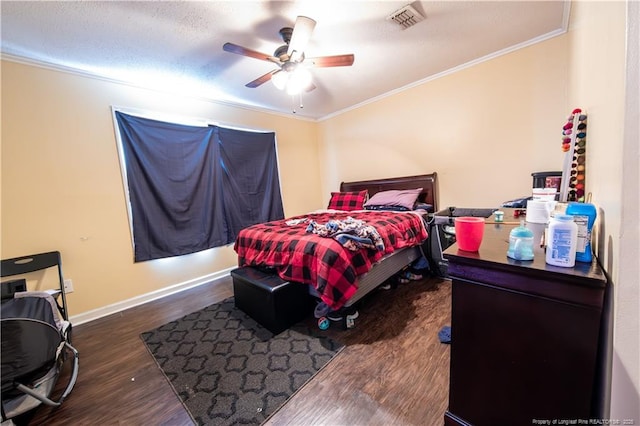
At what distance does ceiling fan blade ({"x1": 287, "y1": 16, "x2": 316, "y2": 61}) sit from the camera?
160cm

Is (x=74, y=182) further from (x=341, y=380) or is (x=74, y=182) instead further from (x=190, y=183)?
(x=341, y=380)

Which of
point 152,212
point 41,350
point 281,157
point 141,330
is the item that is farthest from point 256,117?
point 41,350

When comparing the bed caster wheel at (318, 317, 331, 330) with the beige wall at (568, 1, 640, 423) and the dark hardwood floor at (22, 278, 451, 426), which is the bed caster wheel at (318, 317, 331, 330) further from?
the beige wall at (568, 1, 640, 423)

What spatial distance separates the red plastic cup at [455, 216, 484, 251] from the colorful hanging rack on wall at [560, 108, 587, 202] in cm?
95

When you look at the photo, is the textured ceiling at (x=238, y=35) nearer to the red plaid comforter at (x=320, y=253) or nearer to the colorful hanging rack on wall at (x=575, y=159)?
the colorful hanging rack on wall at (x=575, y=159)

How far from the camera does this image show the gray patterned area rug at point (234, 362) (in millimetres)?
1309

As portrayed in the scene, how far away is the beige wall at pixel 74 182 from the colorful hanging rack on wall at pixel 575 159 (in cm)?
356

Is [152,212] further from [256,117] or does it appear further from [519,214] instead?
[519,214]

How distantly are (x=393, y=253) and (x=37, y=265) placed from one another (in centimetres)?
308

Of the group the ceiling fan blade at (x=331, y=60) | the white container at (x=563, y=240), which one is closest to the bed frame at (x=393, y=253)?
the white container at (x=563, y=240)

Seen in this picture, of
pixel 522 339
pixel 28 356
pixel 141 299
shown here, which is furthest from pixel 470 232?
pixel 141 299

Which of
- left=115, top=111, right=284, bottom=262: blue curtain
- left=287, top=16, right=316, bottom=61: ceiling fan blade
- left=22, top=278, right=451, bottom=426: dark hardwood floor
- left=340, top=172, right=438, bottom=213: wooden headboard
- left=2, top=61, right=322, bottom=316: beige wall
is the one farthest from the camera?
left=340, top=172, right=438, bottom=213: wooden headboard

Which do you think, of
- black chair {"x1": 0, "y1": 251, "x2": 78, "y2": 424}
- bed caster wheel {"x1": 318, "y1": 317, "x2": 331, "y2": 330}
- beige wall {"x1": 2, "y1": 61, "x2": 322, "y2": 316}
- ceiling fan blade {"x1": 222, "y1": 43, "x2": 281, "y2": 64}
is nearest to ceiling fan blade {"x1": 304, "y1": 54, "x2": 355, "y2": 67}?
ceiling fan blade {"x1": 222, "y1": 43, "x2": 281, "y2": 64}

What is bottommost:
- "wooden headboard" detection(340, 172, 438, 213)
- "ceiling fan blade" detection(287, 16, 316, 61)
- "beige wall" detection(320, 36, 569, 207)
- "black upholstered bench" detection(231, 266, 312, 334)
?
"black upholstered bench" detection(231, 266, 312, 334)
